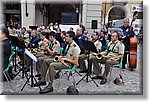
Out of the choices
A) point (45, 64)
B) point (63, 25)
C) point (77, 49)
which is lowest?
point (45, 64)

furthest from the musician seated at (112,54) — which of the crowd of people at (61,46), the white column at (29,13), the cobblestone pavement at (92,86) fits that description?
the white column at (29,13)

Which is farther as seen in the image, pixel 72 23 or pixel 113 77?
pixel 113 77

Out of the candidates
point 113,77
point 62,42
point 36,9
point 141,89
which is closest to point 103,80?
point 113,77

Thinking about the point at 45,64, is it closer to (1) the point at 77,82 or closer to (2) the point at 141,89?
(1) the point at 77,82

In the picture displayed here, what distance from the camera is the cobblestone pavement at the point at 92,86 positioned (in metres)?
3.91

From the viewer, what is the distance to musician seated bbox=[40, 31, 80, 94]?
3.94 metres

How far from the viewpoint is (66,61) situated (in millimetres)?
3941

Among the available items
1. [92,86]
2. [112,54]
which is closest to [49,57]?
[92,86]

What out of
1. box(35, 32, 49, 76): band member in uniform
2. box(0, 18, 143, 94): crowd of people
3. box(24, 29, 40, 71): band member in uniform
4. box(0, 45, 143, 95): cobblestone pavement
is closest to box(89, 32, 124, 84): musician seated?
box(0, 18, 143, 94): crowd of people

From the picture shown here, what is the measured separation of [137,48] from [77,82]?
114 cm

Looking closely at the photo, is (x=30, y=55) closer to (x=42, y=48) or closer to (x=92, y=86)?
(x=42, y=48)

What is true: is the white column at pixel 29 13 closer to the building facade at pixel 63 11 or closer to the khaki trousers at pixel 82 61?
the building facade at pixel 63 11

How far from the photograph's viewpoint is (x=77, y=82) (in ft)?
13.9

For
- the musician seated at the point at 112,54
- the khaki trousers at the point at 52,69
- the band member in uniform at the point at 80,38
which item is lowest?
the khaki trousers at the point at 52,69
